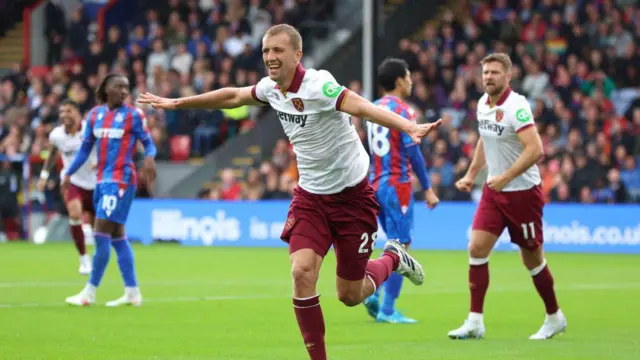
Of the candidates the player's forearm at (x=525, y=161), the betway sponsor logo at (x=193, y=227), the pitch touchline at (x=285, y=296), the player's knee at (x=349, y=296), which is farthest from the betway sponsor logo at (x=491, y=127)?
the betway sponsor logo at (x=193, y=227)

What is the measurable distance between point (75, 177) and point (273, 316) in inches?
224

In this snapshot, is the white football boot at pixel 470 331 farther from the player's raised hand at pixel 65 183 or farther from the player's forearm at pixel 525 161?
the player's raised hand at pixel 65 183

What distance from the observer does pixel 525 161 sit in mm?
9977

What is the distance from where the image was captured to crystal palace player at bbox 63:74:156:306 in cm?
1320

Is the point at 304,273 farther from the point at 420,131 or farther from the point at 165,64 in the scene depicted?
the point at 165,64

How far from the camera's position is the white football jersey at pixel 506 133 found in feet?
33.9

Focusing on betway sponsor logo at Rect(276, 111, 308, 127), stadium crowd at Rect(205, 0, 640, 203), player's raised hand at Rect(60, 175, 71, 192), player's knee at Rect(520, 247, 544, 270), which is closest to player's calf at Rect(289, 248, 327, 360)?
betway sponsor logo at Rect(276, 111, 308, 127)

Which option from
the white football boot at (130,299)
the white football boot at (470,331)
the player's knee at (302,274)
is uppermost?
the player's knee at (302,274)

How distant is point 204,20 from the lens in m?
32.6

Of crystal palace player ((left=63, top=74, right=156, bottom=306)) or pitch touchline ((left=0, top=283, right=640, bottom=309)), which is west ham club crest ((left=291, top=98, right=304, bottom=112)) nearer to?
crystal palace player ((left=63, top=74, right=156, bottom=306))

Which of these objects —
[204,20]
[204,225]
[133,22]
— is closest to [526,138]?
[204,225]

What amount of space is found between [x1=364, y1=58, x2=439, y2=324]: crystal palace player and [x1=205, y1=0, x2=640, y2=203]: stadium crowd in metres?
11.8

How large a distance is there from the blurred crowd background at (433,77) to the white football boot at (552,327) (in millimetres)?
12849

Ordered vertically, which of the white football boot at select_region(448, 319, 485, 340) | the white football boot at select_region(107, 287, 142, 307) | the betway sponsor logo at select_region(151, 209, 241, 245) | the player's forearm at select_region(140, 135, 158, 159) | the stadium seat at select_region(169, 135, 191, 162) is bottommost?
the betway sponsor logo at select_region(151, 209, 241, 245)
